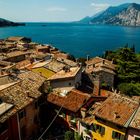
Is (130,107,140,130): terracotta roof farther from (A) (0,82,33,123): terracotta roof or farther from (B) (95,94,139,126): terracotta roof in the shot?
(A) (0,82,33,123): terracotta roof

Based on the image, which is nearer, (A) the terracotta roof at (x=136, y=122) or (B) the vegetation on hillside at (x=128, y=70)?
(A) the terracotta roof at (x=136, y=122)

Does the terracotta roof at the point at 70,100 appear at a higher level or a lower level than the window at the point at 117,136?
higher

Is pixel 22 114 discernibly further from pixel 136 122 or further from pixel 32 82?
pixel 136 122

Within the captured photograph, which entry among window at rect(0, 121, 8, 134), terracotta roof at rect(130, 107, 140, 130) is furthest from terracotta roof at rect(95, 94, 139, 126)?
window at rect(0, 121, 8, 134)

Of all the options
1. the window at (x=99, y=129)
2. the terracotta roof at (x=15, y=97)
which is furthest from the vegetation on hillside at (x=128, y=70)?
the terracotta roof at (x=15, y=97)

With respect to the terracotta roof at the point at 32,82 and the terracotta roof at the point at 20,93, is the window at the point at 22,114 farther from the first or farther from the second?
the terracotta roof at the point at 32,82

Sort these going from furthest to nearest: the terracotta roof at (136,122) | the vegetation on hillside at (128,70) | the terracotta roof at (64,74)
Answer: the vegetation on hillside at (128,70) → the terracotta roof at (64,74) → the terracotta roof at (136,122)

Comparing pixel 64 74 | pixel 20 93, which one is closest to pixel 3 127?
pixel 20 93
